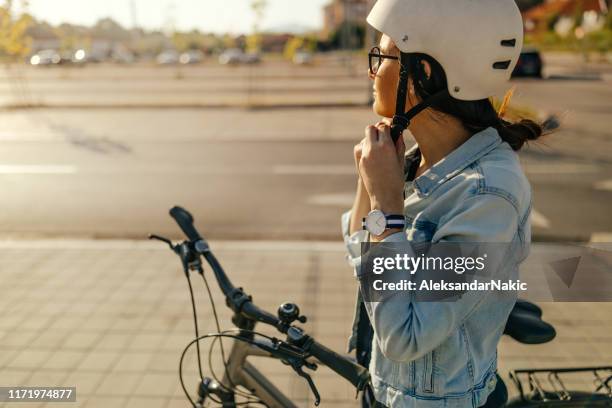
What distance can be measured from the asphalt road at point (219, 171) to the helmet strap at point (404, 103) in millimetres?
625

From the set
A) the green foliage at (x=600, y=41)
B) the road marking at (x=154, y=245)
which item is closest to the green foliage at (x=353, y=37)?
the green foliage at (x=600, y=41)

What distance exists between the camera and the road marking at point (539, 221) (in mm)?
6188

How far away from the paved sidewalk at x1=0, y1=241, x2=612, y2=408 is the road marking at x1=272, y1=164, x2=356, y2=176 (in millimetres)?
3029

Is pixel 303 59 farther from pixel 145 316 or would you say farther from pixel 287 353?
pixel 287 353

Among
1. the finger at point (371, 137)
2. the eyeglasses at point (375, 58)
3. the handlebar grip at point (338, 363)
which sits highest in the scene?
the eyeglasses at point (375, 58)

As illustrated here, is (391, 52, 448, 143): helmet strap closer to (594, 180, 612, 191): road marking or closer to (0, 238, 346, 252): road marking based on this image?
(0, 238, 346, 252): road marking

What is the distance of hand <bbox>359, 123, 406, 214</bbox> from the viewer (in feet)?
4.34

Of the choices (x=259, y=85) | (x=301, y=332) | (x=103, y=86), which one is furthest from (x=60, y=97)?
(x=301, y=332)

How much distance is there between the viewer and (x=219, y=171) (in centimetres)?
871

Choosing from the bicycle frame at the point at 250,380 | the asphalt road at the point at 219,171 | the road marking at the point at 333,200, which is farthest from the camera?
the road marking at the point at 333,200

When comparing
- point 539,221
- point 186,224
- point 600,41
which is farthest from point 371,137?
point 600,41

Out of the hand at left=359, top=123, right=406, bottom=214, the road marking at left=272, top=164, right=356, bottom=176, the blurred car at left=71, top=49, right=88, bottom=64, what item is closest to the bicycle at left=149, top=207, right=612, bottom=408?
the hand at left=359, top=123, right=406, bottom=214

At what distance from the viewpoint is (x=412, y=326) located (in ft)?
4.07

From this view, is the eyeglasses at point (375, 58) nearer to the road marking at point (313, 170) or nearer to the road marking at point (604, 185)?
the road marking at point (313, 170)
